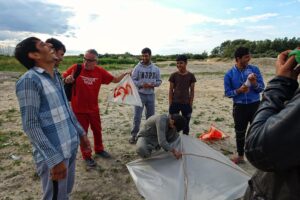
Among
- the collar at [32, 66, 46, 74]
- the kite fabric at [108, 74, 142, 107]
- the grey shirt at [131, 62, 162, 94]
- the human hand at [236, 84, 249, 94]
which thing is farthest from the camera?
the grey shirt at [131, 62, 162, 94]

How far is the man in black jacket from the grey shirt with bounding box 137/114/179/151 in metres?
3.46

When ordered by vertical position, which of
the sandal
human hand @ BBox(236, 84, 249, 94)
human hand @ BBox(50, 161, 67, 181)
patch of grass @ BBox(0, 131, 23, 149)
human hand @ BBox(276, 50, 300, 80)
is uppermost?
human hand @ BBox(276, 50, 300, 80)

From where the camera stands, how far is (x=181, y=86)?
658cm

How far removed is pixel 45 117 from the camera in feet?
9.04

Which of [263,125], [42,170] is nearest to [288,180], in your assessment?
[263,125]

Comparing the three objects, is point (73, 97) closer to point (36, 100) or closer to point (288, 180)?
point (36, 100)

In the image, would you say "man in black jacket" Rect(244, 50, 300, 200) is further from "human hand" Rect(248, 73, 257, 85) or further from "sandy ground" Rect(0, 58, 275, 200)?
"human hand" Rect(248, 73, 257, 85)

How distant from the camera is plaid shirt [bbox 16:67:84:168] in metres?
2.61

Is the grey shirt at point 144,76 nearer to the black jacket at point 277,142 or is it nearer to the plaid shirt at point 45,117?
the plaid shirt at point 45,117

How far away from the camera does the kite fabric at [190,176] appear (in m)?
4.26

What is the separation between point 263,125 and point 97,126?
15.9 ft

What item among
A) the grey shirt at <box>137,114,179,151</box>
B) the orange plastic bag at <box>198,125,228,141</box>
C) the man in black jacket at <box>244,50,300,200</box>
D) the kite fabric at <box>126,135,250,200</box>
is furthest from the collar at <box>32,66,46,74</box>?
the orange plastic bag at <box>198,125,228,141</box>

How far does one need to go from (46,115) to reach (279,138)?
2.10 m

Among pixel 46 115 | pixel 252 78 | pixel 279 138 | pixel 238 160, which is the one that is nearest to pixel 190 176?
pixel 238 160
